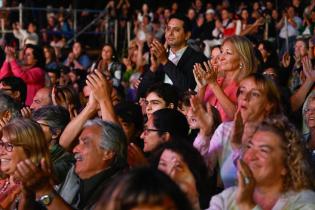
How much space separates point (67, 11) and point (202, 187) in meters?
16.4

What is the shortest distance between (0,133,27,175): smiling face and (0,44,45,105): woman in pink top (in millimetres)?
4297

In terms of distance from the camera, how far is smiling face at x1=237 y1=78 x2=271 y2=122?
18.7 feet

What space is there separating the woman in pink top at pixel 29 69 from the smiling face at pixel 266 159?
552cm

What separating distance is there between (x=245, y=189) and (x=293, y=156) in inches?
20.5

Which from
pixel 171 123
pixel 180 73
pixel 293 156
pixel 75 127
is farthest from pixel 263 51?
pixel 293 156

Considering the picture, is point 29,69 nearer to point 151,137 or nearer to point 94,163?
point 151,137

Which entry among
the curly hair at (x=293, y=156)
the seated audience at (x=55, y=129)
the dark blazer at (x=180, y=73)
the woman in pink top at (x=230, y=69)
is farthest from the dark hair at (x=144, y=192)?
the dark blazer at (x=180, y=73)

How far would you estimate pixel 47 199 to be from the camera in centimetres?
468

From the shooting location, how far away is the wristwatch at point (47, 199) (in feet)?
15.3

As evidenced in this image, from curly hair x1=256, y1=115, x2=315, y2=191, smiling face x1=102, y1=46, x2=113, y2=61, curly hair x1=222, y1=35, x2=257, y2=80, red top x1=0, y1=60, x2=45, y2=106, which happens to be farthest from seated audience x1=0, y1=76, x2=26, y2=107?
curly hair x1=256, y1=115, x2=315, y2=191

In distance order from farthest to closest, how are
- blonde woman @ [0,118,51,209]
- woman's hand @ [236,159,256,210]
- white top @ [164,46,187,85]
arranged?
1. white top @ [164,46,187,85]
2. blonde woman @ [0,118,51,209]
3. woman's hand @ [236,159,256,210]

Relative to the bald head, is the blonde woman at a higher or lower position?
higher

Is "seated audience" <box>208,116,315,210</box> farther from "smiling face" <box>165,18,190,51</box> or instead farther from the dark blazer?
"smiling face" <box>165,18,190,51</box>

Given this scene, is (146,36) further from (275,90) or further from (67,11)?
(275,90)
